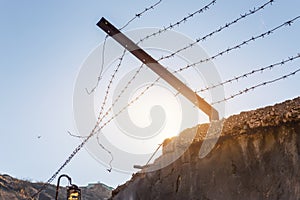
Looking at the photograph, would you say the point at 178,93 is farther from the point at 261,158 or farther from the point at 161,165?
the point at 261,158

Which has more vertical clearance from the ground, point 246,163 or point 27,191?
point 27,191

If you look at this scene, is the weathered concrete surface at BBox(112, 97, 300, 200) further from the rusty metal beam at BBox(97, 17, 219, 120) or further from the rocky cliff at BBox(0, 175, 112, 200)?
the rocky cliff at BBox(0, 175, 112, 200)

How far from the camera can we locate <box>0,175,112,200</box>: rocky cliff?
16.7m

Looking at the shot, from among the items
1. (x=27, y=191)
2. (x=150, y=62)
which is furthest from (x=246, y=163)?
(x=27, y=191)

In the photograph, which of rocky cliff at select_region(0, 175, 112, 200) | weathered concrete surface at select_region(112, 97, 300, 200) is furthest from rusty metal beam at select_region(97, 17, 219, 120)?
rocky cliff at select_region(0, 175, 112, 200)

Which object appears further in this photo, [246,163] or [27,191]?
[27,191]

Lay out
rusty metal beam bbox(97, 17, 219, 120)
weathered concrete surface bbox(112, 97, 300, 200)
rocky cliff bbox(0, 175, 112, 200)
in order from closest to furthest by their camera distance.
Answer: weathered concrete surface bbox(112, 97, 300, 200) → rusty metal beam bbox(97, 17, 219, 120) → rocky cliff bbox(0, 175, 112, 200)

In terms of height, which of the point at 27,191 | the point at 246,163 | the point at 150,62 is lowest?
the point at 246,163

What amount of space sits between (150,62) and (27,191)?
16.3 meters

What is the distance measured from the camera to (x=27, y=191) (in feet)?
58.6

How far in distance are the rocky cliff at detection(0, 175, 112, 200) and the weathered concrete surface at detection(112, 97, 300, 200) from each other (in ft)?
47.5

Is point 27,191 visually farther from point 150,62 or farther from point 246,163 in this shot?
point 246,163

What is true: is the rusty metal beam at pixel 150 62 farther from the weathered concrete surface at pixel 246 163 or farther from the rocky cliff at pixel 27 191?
the rocky cliff at pixel 27 191

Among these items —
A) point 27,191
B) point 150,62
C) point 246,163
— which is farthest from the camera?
point 27,191
